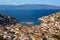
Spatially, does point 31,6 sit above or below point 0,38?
below

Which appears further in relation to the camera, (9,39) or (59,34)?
(59,34)

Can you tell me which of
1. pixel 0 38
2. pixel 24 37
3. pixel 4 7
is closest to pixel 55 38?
pixel 24 37

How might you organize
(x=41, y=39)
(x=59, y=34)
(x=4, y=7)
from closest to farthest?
(x=41, y=39), (x=59, y=34), (x=4, y=7)

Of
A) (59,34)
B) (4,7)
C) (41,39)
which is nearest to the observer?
(41,39)

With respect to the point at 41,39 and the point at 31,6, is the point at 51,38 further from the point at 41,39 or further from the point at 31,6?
the point at 31,6

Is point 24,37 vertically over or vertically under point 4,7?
over

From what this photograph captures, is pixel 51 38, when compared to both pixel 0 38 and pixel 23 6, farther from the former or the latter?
pixel 23 6

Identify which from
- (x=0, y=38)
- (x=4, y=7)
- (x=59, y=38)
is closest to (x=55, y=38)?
(x=59, y=38)

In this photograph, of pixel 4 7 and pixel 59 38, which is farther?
pixel 4 7
